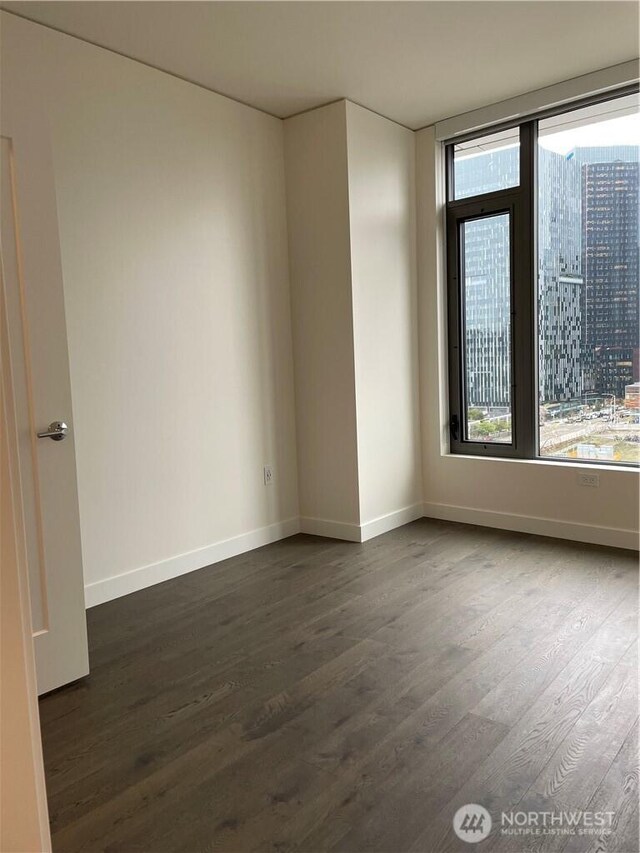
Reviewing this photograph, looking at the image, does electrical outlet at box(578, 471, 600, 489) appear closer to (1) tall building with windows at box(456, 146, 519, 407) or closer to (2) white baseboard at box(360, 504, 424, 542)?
(1) tall building with windows at box(456, 146, 519, 407)

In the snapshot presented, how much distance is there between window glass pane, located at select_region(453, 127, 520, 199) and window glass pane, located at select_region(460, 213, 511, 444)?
0.70 feet

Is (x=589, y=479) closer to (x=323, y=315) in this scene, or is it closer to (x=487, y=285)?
(x=487, y=285)

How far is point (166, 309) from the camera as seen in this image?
3.64m

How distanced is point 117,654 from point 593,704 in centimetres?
186

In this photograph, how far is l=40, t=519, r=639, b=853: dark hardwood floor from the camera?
1720 millimetres

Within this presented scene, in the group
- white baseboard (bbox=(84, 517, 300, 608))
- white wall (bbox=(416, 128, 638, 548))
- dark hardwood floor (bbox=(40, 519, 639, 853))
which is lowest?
dark hardwood floor (bbox=(40, 519, 639, 853))

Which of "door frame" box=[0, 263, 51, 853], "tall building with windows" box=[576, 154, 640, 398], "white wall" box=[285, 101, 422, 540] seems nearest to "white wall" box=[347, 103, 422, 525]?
"white wall" box=[285, 101, 422, 540]

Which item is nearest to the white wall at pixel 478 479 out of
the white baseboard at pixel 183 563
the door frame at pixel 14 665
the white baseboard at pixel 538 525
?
the white baseboard at pixel 538 525

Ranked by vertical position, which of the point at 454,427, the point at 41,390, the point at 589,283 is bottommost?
the point at 454,427

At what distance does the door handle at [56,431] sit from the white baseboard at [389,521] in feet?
7.46

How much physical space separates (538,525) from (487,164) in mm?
2458

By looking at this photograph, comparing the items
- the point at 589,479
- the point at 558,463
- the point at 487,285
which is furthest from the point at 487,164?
the point at 589,479

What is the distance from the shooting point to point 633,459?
13.1 feet

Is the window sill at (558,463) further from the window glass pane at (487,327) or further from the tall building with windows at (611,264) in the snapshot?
the tall building with windows at (611,264)
